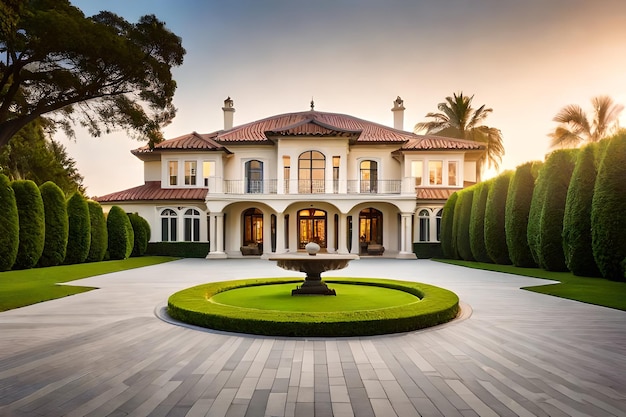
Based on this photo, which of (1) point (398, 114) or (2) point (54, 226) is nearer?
(2) point (54, 226)

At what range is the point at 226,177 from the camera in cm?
2783

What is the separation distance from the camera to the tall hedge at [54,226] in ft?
58.7

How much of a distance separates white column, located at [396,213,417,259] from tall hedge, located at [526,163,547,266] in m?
8.67

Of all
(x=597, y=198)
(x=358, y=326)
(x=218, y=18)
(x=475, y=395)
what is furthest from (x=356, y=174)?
(x=475, y=395)

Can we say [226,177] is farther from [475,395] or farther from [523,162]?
[475,395]

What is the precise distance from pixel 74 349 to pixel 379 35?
17950mm

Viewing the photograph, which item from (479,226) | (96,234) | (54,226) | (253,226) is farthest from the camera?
(253,226)

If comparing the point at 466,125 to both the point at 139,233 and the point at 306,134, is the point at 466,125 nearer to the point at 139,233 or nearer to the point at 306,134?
the point at 306,134

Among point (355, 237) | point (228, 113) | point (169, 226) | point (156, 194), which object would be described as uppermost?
point (228, 113)

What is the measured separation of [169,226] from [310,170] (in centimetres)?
1052

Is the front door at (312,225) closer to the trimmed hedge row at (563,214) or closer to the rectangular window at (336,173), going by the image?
the rectangular window at (336,173)

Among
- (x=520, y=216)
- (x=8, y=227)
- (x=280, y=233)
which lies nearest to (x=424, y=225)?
(x=520, y=216)

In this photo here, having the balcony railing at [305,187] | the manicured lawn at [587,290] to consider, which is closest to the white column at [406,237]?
the balcony railing at [305,187]

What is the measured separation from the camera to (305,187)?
26.0 metres
